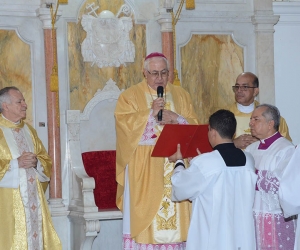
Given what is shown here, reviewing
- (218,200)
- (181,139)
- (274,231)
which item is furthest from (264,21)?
(218,200)

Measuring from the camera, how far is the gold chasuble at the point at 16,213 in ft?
25.0

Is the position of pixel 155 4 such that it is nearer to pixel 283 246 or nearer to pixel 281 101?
pixel 281 101

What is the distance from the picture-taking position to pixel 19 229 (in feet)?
25.3

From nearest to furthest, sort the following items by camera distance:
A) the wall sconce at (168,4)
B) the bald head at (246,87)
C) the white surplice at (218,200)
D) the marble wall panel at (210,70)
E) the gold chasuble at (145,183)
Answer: the white surplice at (218,200), the gold chasuble at (145,183), the bald head at (246,87), the wall sconce at (168,4), the marble wall panel at (210,70)

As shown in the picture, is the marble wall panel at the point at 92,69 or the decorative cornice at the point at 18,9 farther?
the marble wall panel at the point at 92,69

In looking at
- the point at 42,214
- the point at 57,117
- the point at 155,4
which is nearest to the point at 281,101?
the point at 155,4

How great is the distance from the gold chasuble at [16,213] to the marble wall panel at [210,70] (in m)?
2.32

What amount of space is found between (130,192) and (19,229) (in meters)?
1.18

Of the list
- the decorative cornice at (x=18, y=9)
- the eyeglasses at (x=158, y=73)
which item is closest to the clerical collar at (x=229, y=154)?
the eyeglasses at (x=158, y=73)

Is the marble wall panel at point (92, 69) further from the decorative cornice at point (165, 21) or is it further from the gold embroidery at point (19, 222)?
the gold embroidery at point (19, 222)

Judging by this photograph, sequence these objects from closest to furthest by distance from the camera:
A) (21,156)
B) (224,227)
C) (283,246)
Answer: (224,227) → (283,246) → (21,156)

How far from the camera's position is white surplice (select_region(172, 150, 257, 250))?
630 centimetres

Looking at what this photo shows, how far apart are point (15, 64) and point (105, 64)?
1.07m

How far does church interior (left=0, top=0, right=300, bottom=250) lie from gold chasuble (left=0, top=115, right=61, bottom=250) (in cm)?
45
